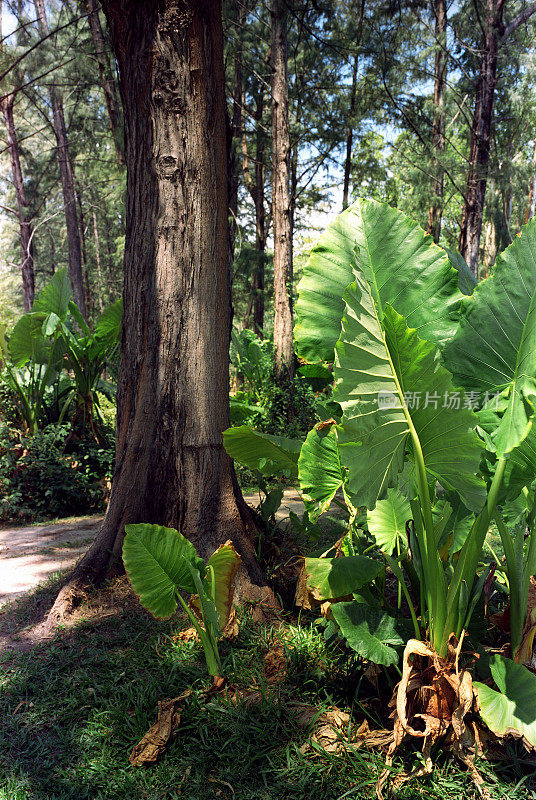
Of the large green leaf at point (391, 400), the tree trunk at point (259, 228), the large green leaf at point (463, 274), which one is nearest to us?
the large green leaf at point (391, 400)

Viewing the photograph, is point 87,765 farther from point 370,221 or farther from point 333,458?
point 370,221

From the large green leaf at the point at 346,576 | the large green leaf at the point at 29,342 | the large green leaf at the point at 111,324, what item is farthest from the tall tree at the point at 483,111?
the large green leaf at the point at 346,576

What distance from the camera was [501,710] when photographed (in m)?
1.65

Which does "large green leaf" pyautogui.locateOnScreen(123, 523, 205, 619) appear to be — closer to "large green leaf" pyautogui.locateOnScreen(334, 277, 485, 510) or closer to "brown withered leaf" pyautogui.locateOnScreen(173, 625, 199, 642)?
"brown withered leaf" pyautogui.locateOnScreen(173, 625, 199, 642)

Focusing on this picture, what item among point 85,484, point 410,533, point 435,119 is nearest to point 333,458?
point 410,533

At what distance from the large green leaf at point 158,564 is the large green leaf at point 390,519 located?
26.5 inches

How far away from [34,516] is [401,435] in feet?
16.0

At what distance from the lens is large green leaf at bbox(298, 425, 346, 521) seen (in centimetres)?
214

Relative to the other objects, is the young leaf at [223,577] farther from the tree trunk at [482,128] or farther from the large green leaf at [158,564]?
the tree trunk at [482,128]

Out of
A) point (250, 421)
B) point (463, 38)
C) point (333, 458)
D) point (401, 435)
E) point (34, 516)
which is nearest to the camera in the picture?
point (401, 435)

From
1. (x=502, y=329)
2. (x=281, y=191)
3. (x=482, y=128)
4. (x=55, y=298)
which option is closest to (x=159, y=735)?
(x=502, y=329)

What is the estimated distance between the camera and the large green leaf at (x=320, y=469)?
84.2 inches

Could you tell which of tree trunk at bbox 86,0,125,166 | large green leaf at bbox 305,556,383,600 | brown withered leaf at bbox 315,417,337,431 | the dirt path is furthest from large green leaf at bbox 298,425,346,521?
tree trunk at bbox 86,0,125,166

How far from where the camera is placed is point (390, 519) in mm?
1938
